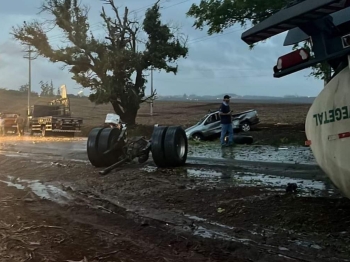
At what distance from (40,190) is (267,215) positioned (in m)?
5.58

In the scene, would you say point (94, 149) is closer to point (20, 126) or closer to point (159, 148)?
point (159, 148)

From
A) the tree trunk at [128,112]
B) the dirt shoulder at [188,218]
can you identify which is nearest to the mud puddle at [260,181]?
the dirt shoulder at [188,218]

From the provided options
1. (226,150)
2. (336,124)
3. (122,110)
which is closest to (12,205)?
(336,124)

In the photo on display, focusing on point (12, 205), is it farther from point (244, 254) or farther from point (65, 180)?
point (244, 254)

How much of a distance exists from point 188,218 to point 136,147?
5796 millimetres

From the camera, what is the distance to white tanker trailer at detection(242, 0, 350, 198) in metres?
5.11

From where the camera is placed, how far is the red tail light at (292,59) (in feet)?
17.2

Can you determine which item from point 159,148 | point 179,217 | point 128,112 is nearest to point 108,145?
point 159,148

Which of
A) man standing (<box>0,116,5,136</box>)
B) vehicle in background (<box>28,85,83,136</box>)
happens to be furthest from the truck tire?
man standing (<box>0,116,5,136</box>)

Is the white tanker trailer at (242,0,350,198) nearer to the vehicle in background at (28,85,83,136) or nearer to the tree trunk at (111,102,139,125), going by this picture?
the vehicle in background at (28,85,83,136)

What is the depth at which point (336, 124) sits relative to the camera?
Result: 5391 millimetres

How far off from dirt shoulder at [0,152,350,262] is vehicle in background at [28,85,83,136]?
79.3ft

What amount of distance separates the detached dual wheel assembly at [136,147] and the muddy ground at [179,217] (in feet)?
1.48

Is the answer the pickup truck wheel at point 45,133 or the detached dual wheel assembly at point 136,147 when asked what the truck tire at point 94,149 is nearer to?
the detached dual wheel assembly at point 136,147
